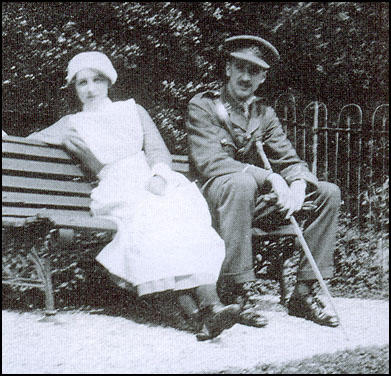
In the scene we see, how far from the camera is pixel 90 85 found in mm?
4504

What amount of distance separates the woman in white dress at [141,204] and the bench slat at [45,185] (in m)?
0.16

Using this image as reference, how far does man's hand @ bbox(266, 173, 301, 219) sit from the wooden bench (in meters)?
0.24

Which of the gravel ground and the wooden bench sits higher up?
the wooden bench

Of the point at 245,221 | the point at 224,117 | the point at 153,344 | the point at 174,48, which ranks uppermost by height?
the point at 174,48

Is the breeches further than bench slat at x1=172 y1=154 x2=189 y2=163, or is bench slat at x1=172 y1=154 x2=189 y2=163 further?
bench slat at x1=172 y1=154 x2=189 y2=163

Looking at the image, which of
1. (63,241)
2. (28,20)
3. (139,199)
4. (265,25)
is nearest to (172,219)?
(139,199)

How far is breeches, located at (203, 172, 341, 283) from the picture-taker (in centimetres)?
416

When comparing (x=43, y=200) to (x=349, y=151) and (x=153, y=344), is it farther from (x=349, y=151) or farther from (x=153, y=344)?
(x=349, y=151)

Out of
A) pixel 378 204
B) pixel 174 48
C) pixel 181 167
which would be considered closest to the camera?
pixel 181 167

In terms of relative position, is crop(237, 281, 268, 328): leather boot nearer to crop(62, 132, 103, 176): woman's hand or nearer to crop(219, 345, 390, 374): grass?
crop(219, 345, 390, 374): grass

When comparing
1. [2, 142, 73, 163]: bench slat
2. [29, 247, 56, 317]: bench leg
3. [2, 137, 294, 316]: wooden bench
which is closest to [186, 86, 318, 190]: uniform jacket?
[2, 137, 294, 316]: wooden bench

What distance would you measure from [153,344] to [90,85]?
1.85 m

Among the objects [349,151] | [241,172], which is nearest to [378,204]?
[349,151]

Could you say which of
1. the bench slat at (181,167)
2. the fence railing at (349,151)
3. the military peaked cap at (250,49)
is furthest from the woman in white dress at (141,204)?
the fence railing at (349,151)
